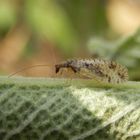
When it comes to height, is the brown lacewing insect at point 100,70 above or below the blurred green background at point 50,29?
below

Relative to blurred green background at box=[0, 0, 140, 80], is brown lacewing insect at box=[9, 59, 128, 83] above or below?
below

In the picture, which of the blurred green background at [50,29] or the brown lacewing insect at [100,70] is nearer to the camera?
the brown lacewing insect at [100,70]

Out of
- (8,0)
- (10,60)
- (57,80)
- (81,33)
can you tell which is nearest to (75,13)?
(81,33)

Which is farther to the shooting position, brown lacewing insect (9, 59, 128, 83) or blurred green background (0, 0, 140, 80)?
blurred green background (0, 0, 140, 80)

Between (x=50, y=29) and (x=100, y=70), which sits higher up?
(x=50, y=29)
